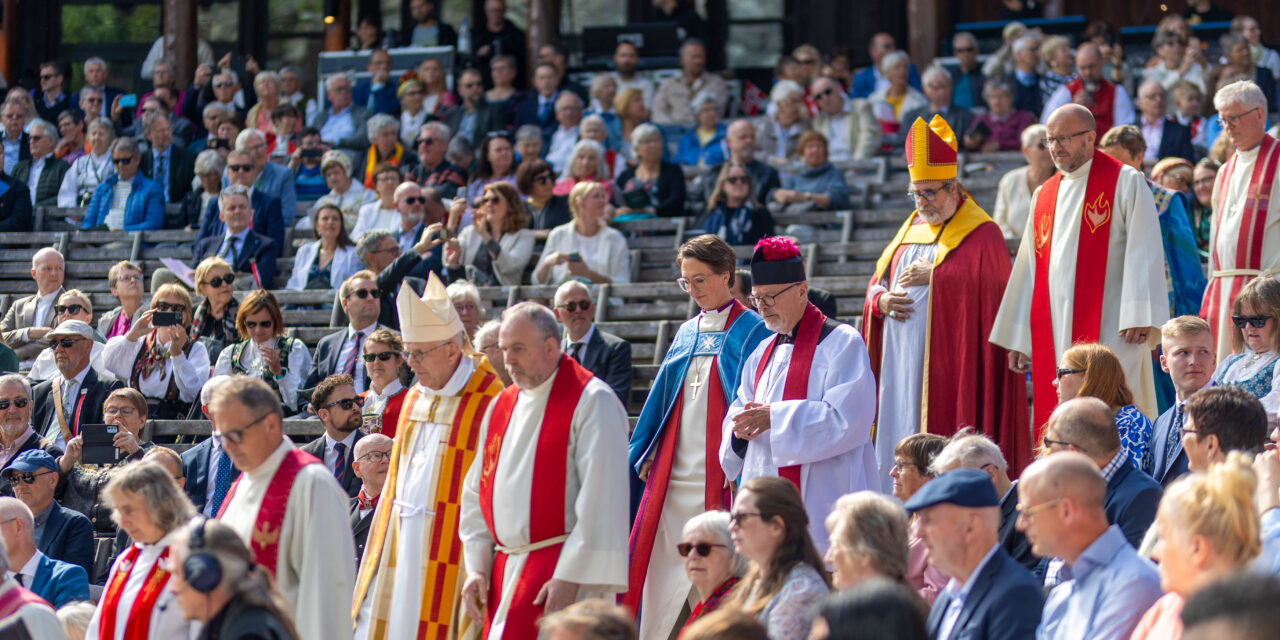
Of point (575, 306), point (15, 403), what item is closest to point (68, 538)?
point (15, 403)

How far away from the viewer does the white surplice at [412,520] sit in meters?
6.29

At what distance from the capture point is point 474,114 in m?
14.7

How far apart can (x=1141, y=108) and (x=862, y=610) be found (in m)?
10.1

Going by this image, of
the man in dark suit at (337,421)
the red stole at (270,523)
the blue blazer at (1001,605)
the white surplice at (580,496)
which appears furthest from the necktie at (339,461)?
the blue blazer at (1001,605)

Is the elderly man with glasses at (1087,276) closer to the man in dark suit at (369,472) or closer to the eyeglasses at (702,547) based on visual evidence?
the eyeglasses at (702,547)

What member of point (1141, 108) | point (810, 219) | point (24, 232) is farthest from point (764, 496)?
point (24, 232)


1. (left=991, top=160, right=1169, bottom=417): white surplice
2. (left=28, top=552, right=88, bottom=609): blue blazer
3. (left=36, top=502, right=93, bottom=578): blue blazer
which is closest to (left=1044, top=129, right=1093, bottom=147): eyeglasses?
(left=991, top=160, right=1169, bottom=417): white surplice

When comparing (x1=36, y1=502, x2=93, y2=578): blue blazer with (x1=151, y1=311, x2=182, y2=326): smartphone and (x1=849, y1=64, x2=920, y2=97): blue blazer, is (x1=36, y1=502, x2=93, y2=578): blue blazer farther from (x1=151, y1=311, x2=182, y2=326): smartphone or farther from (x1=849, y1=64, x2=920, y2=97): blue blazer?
(x1=849, y1=64, x2=920, y2=97): blue blazer

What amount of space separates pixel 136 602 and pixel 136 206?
382 inches

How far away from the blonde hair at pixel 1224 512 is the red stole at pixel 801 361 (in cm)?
269

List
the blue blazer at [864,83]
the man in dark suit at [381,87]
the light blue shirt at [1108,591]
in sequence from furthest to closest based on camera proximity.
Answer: the man in dark suit at [381,87]
the blue blazer at [864,83]
the light blue shirt at [1108,591]

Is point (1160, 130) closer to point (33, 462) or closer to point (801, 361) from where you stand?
point (801, 361)

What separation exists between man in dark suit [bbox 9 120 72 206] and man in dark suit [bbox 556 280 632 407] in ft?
26.5

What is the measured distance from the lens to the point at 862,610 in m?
3.35
